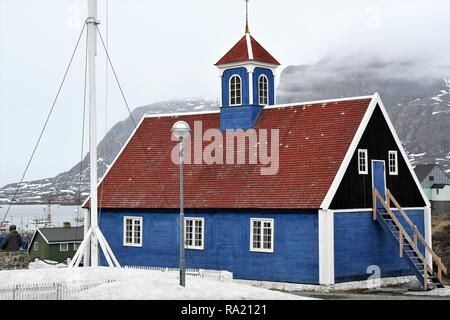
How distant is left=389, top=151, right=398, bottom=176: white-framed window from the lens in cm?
3597

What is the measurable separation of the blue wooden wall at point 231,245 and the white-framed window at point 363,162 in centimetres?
326

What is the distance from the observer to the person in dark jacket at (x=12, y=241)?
3181cm

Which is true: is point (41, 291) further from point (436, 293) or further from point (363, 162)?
point (363, 162)

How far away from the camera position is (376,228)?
34375 millimetres

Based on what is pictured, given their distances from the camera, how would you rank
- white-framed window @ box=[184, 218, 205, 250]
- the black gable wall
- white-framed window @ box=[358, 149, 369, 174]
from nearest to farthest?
the black gable wall → white-framed window @ box=[358, 149, 369, 174] → white-framed window @ box=[184, 218, 205, 250]

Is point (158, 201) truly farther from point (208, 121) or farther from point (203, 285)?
point (203, 285)

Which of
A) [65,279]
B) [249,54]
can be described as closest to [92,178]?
[65,279]

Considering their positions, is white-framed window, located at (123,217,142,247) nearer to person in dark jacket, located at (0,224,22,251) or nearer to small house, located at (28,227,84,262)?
person in dark jacket, located at (0,224,22,251)

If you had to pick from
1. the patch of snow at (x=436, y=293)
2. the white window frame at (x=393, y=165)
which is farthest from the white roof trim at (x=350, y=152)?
the patch of snow at (x=436, y=293)

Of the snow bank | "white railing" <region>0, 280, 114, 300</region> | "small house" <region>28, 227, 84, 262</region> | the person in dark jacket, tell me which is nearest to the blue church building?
the person in dark jacket

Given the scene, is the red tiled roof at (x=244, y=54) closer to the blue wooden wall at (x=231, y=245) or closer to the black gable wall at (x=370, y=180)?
the black gable wall at (x=370, y=180)

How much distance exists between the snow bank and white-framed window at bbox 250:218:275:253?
7730 millimetres

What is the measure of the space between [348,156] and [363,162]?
1327 millimetres
